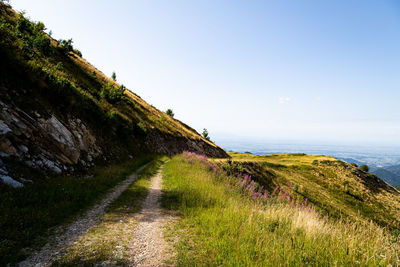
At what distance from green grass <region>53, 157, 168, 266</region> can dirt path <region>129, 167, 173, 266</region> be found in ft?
0.75

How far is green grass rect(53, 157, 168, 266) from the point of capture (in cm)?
426

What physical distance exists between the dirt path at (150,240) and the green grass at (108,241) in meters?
0.23

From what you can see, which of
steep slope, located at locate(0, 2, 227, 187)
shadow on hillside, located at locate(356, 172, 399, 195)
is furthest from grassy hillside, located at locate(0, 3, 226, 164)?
shadow on hillside, located at locate(356, 172, 399, 195)

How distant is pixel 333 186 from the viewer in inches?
1393

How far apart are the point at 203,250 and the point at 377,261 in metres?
3.87

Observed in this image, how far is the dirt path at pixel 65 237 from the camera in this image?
13.7 feet

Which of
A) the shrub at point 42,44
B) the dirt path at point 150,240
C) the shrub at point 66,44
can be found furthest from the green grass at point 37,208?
the shrub at point 66,44

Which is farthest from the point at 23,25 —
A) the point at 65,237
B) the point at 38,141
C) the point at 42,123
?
the point at 65,237

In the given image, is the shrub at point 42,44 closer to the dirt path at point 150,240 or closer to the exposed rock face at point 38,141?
the exposed rock face at point 38,141

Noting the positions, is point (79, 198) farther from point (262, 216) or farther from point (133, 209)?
point (262, 216)

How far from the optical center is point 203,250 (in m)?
4.73

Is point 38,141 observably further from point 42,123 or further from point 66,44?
point 66,44

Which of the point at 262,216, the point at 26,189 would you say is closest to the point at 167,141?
the point at 26,189

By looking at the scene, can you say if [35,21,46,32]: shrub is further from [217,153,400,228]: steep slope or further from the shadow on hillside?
the shadow on hillside
